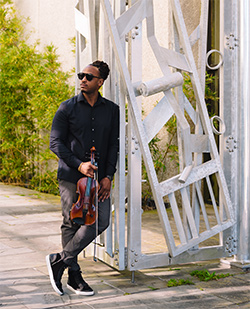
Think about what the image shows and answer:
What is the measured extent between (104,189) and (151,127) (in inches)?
23.3

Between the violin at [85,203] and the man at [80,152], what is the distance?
13 centimetres

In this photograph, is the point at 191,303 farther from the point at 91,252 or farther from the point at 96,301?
the point at 91,252

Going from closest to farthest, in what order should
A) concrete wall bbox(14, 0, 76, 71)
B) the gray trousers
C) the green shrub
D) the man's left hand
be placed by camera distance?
the gray trousers, the man's left hand, the green shrub, concrete wall bbox(14, 0, 76, 71)

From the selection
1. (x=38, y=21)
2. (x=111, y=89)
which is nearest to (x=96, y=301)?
(x=111, y=89)

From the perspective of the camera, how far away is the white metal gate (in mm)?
3873

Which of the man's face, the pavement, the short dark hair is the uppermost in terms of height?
the short dark hair

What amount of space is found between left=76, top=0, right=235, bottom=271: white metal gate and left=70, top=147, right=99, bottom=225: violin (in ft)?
1.20

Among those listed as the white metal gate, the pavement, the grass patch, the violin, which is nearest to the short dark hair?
the white metal gate

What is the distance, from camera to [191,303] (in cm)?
362

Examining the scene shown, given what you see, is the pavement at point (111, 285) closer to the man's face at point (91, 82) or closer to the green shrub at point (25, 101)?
the man's face at point (91, 82)

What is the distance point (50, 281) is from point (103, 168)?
962 millimetres

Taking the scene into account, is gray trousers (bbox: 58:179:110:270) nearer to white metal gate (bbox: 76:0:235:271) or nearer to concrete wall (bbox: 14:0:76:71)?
white metal gate (bbox: 76:0:235:271)

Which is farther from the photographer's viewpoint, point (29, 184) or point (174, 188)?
point (29, 184)

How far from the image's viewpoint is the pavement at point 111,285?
11.8 ft
